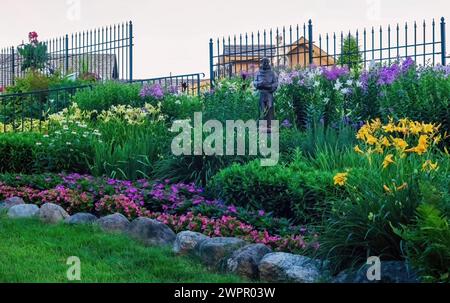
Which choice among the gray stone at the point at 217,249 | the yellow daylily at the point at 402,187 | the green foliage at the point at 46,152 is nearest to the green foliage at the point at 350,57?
the green foliage at the point at 46,152

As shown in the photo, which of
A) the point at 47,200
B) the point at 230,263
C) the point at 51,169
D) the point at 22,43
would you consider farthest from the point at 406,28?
the point at 22,43

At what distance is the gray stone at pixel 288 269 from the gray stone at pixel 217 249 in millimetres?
449

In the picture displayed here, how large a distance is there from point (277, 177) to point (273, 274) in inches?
97.6

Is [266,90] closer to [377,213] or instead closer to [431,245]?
[377,213]

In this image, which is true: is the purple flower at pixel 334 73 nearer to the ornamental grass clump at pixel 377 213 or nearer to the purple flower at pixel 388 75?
the purple flower at pixel 388 75

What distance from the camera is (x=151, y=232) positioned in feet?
20.9

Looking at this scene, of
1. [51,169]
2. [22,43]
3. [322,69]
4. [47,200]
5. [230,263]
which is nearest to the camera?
[230,263]

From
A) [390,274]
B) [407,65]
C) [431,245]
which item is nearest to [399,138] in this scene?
[390,274]

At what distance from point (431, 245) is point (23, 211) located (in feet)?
16.5

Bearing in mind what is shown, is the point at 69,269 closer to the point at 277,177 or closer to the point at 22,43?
the point at 277,177

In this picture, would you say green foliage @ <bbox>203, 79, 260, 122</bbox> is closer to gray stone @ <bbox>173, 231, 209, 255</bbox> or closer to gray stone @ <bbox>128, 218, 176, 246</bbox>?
gray stone @ <bbox>128, 218, 176, 246</bbox>

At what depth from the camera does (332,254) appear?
16.4 feet

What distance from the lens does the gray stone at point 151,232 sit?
20.7ft
